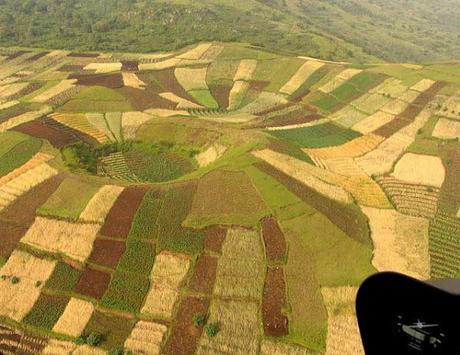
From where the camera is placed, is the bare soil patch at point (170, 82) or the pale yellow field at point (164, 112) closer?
the pale yellow field at point (164, 112)

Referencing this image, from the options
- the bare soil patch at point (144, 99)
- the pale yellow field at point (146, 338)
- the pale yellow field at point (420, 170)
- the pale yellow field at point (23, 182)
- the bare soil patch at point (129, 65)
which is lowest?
the bare soil patch at point (129, 65)

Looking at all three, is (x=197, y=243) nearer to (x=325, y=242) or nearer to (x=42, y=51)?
(x=325, y=242)

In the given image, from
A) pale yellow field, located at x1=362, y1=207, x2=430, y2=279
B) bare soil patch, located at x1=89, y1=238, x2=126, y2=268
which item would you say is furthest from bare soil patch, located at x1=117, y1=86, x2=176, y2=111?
pale yellow field, located at x1=362, y1=207, x2=430, y2=279

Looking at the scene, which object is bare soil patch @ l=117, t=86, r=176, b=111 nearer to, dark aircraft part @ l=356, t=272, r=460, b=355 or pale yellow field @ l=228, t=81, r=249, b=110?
pale yellow field @ l=228, t=81, r=249, b=110

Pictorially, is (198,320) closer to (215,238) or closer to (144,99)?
(215,238)

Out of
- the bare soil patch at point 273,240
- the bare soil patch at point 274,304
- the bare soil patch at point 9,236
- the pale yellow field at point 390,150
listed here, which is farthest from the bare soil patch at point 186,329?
the pale yellow field at point 390,150

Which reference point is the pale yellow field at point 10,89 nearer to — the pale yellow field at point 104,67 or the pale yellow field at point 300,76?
the pale yellow field at point 104,67

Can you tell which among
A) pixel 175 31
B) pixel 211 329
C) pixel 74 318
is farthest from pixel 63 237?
pixel 175 31
